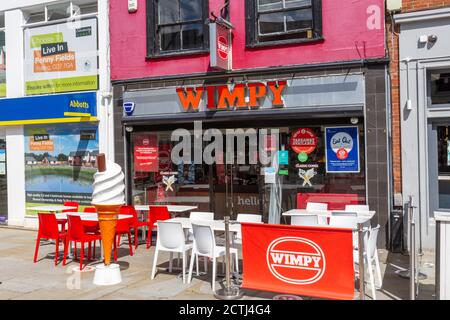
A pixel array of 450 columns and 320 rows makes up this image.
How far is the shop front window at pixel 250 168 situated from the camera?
33.8 feet

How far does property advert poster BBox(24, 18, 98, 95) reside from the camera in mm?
12898

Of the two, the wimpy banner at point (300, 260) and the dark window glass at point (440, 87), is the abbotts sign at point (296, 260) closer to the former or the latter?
the wimpy banner at point (300, 260)

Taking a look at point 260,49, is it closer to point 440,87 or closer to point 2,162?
point 440,87

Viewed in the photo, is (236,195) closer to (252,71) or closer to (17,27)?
(252,71)

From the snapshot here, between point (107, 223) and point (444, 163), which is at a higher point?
point (444, 163)

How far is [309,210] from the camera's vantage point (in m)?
9.71

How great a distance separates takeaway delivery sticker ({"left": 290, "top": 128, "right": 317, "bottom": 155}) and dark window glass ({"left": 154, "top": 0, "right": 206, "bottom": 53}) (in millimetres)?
2967

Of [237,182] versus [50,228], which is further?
[237,182]

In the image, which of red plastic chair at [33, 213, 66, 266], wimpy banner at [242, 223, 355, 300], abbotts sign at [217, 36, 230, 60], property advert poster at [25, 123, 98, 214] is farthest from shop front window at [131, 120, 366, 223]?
wimpy banner at [242, 223, 355, 300]

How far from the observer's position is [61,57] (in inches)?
525

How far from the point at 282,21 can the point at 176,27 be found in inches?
103

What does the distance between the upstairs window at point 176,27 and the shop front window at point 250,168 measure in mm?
1970

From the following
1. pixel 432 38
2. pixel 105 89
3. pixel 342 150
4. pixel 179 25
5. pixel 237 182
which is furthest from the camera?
pixel 105 89


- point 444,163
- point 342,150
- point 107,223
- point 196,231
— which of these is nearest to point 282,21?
point 342,150
